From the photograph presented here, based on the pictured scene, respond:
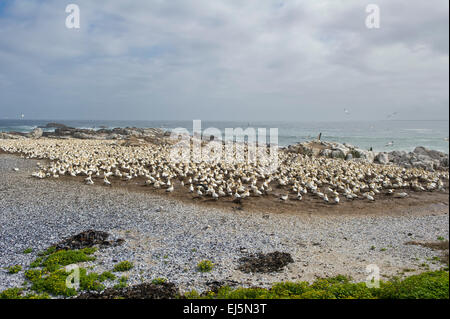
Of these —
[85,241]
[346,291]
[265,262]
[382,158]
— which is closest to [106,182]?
[85,241]

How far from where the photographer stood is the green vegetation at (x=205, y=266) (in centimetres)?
1074

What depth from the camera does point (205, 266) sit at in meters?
10.9

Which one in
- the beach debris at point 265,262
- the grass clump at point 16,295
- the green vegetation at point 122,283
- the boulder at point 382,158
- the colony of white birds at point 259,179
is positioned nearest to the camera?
the grass clump at point 16,295

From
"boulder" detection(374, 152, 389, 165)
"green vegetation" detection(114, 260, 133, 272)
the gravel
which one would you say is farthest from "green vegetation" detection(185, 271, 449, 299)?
"boulder" detection(374, 152, 389, 165)

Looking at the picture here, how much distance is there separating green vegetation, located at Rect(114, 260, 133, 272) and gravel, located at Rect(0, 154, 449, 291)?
21cm

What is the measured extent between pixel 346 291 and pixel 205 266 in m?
4.83

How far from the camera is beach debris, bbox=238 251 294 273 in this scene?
1092 centimetres

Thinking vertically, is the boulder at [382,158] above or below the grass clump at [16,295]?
above

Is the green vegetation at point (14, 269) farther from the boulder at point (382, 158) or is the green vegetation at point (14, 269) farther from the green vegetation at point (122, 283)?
the boulder at point (382, 158)

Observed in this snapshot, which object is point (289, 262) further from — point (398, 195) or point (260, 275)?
point (398, 195)

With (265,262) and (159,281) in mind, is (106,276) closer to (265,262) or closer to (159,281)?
(159,281)

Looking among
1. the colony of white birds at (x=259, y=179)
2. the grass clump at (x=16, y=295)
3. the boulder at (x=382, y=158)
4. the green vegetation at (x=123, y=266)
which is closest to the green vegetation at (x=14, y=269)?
the grass clump at (x=16, y=295)

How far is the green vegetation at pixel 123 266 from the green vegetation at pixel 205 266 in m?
2.48
